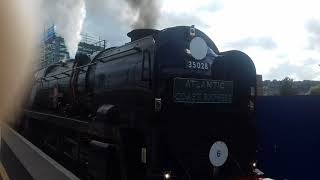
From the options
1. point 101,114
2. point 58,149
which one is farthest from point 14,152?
point 101,114

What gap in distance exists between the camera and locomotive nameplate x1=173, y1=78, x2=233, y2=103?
7240mm

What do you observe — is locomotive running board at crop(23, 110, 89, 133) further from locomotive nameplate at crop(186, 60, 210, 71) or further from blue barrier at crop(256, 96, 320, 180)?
blue barrier at crop(256, 96, 320, 180)

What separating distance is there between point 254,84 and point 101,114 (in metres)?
2.78

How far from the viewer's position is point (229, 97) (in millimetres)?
7797

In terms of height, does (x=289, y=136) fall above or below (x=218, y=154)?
above

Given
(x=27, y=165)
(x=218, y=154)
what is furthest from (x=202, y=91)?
(x=27, y=165)

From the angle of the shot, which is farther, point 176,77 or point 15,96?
point 15,96

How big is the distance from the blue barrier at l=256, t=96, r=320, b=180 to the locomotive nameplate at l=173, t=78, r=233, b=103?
239cm

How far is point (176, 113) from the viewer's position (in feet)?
23.7

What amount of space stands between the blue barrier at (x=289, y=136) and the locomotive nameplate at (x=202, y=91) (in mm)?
2394

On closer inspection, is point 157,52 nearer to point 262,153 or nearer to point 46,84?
point 262,153

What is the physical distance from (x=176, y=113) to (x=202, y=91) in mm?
586

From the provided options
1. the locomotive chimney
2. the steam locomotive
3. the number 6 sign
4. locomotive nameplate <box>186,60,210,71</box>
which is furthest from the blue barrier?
the locomotive chimney

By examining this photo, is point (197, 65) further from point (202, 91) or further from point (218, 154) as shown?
point (218, 154)
